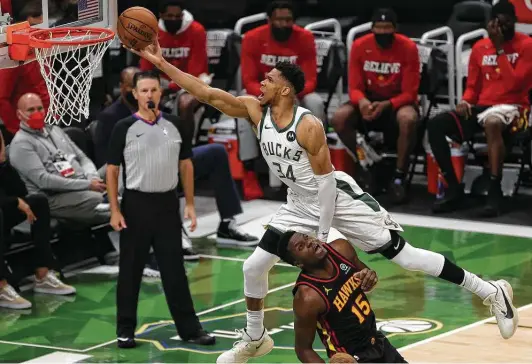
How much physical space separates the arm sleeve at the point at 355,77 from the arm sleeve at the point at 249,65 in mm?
978

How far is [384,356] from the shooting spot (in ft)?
23.9

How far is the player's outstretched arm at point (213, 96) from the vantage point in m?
8.66

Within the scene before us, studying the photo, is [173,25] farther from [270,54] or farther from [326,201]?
[326,201]

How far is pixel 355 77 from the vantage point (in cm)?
1398

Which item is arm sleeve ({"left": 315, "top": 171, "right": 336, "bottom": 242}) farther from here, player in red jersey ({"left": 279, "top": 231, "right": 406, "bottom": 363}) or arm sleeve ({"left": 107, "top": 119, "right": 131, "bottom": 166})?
arm sleeve ({"left": 107, "top": 119, "right": 131, "bottom": 166})

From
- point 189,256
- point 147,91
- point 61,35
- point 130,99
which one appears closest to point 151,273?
point 189,256

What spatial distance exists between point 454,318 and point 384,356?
3092 millimetres

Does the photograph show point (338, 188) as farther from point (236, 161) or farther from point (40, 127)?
point (236, 161)

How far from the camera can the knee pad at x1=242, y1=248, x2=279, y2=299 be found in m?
8.72

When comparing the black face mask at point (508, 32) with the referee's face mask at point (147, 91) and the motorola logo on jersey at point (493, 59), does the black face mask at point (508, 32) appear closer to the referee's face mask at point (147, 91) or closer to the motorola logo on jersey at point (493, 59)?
the motorola logo on jersey at point (493, 59)

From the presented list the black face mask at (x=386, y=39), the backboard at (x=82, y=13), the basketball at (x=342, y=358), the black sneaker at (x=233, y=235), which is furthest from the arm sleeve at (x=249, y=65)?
the basketball at (x=342, y=358)

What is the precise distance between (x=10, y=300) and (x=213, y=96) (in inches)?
119

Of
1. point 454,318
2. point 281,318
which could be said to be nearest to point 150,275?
point 281,318

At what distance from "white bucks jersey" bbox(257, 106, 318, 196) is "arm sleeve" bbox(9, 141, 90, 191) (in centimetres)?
324
